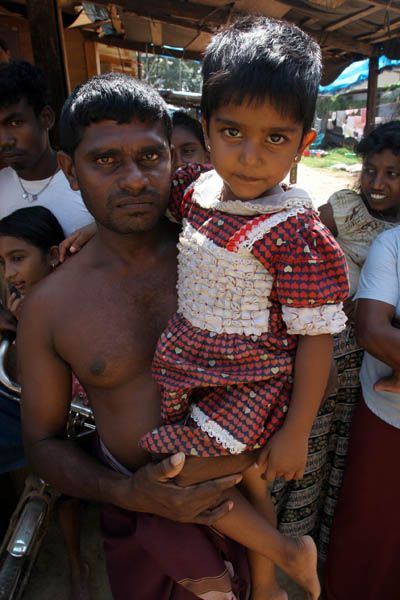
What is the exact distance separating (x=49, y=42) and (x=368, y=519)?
11.0 ft

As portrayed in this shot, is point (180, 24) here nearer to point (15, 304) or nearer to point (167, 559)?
point (15, 304)

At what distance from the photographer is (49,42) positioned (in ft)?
8.76

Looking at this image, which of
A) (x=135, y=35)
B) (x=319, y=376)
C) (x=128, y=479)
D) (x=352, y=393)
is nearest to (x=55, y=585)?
(x=128, y=479)

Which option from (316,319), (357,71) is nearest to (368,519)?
(316,319)

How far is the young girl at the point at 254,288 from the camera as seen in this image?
48.0 inches

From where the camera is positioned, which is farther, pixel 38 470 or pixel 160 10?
pixel 160 10

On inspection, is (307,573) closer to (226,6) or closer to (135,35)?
(226,6)

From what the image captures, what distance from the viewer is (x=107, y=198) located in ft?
4.46

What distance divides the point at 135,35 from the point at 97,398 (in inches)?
236

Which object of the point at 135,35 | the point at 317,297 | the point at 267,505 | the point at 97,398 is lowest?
the point at 267,505

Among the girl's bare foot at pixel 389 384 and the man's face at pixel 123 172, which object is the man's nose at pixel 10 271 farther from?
the girl's bare foot at pixel 389 384

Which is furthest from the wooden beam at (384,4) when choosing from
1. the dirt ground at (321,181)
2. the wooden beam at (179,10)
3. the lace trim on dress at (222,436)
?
the dirt ground at (321,181)

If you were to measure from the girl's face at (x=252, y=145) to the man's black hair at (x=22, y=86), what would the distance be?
1.43 metres

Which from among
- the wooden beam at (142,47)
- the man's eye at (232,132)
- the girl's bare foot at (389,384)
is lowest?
the girl's bare foot at (389,384)
